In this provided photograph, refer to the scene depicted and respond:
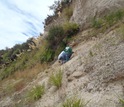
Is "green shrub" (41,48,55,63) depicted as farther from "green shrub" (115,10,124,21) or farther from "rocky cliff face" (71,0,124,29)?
"green shrub" (115,10,124,21)

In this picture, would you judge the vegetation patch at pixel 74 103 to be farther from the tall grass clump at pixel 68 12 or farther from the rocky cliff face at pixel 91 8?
the tall grass clump at pixel 68 12

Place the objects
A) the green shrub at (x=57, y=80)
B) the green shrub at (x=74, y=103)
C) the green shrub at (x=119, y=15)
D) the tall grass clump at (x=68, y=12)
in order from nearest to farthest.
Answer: the green shrub at (x=74, y=103) → the green shrub at (x=57, y=80) → the green shrub at (x=119, y=15) → the tall grass clump at (x=68, y=12)

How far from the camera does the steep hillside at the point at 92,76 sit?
8234 millimetres

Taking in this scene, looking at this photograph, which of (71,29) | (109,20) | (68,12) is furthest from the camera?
(68,12)

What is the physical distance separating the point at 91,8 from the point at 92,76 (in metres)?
7.35

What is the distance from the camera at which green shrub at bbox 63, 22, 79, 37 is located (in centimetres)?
1617

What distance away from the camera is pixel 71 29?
53.5 feet

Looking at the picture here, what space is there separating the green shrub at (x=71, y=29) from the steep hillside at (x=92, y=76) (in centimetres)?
85

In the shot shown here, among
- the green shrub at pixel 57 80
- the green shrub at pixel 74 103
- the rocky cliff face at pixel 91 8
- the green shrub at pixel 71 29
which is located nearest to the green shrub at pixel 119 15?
the rocky cliff face at pixel 91 8

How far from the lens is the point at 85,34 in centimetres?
1478

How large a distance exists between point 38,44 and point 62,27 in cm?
381

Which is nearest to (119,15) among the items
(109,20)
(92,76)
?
(109,20)

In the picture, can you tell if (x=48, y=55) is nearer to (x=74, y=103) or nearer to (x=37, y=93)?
(x=37, y=93)

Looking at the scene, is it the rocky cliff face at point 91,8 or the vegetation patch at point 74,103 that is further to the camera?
the rocky cliff face at point 91,8
